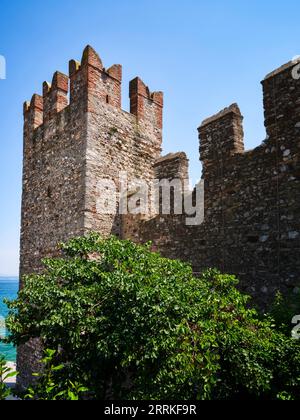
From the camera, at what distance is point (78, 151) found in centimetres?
841

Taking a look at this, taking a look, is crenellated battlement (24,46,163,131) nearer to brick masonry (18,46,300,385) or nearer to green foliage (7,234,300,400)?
brick masonry (18,46,300,385)

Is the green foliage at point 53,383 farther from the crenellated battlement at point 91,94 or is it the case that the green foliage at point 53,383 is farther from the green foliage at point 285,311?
the crenellated battlement at point 91,94

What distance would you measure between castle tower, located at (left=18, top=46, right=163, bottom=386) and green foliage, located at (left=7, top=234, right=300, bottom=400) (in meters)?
3.43

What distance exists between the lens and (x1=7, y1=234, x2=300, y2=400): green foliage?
3627 millimetres

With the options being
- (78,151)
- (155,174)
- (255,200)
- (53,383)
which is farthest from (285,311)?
(78,151)

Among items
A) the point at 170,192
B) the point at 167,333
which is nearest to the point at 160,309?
the point at 167,333

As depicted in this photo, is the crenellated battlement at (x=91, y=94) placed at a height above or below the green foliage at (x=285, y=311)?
above

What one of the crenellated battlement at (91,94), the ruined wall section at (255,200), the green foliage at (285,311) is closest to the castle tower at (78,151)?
the crenellated battlement at (91,94)

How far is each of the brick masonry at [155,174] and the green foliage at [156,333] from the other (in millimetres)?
1780

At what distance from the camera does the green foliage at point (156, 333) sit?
3.63 meters

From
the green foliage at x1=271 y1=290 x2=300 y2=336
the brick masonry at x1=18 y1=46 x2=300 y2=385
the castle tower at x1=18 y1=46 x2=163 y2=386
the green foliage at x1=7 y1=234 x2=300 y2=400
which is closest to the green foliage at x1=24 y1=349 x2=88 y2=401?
the green foliage at x1=7 y1=234 x2=300 y2=400

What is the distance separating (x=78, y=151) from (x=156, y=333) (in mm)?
5791

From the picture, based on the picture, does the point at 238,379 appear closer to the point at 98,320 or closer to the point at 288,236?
the point at 98,320
